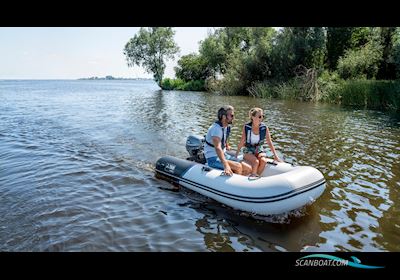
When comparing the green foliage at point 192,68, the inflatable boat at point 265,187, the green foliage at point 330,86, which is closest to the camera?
the inflatable boat at point 265,187

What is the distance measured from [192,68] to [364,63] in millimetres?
20160

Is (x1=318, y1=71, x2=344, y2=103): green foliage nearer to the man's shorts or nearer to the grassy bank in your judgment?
the grassy bank

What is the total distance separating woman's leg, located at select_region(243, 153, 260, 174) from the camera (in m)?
5.62

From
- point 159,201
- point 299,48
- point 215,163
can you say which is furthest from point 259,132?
point 299,48

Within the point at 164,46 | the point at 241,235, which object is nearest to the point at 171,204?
the point at 241,235

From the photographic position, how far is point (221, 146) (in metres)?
5.79

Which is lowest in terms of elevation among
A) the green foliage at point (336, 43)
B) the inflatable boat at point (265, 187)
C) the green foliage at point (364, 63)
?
the inflatable boat at point (265, 187)

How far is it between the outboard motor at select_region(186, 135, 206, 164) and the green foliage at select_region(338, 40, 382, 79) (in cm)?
1553

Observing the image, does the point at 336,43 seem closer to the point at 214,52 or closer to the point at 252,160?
the point at 214,52

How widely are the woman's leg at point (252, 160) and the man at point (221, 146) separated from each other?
8cm

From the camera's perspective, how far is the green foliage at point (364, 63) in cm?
1930

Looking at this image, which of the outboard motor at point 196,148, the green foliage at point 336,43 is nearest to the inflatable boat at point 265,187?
the outboard motor at point 196,148

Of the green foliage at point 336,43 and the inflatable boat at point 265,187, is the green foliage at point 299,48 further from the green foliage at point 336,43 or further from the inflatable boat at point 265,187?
the inflatable boat at point 265,187
